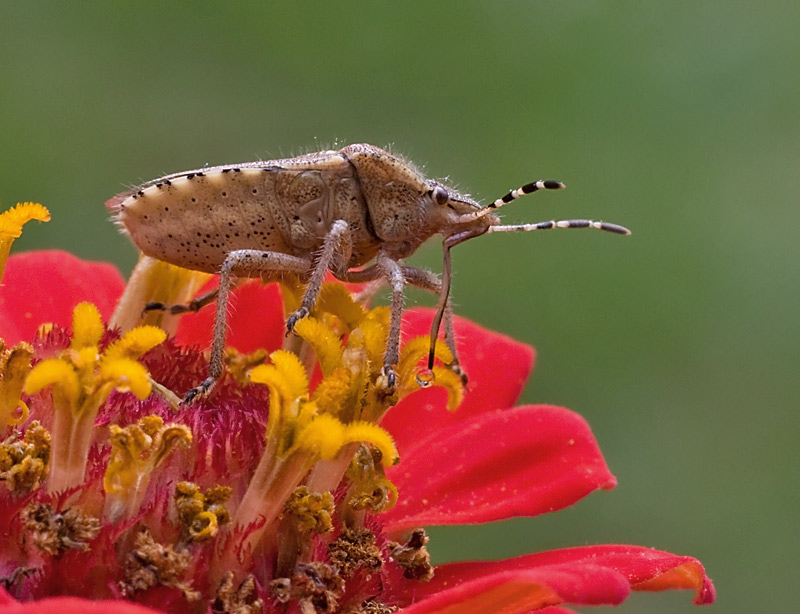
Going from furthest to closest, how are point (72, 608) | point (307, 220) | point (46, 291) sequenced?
point (46, 291) < point (307, 220) < point (72, 608)

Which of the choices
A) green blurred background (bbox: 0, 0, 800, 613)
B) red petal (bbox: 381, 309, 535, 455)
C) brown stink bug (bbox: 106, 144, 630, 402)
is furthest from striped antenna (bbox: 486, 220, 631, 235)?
green blurred background (bbox: 0, 0, 800, 613)

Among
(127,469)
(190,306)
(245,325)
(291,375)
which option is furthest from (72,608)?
(245,325)

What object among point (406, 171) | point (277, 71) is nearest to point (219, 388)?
point (406, 171)

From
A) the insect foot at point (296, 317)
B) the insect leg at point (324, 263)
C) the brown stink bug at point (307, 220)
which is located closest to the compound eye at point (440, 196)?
the brown stink bug at point (307, 220)

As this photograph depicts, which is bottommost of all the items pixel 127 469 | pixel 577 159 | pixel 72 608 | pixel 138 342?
pixel 72 608

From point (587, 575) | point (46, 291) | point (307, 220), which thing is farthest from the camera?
point (46, 291)

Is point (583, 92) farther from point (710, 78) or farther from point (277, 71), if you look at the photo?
point (277, 71)

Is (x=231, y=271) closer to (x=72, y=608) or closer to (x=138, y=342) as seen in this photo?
(x=138, y=342)
